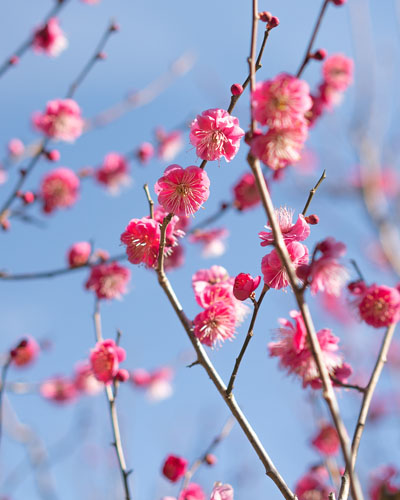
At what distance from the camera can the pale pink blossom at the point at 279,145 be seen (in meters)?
1.18

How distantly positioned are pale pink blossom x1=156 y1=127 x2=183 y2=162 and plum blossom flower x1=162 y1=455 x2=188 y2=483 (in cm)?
349

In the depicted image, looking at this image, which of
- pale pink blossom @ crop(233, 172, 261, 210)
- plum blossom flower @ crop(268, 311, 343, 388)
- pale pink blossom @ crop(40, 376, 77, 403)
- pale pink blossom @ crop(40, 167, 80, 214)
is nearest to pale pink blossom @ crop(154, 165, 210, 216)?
plum blossom flower @ crop(268, 311, 343, 388)

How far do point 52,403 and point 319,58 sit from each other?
5074mm

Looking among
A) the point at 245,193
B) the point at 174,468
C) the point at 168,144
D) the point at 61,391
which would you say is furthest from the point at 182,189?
the point at 61,391

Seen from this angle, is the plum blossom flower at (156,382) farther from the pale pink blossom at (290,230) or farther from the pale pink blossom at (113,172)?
the pale pink blossom at (290,230)

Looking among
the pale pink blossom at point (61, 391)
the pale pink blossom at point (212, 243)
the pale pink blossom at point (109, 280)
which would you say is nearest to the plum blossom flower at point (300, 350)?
the pale pink blossom at point (109, 280)

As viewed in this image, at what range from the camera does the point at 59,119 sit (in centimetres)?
351

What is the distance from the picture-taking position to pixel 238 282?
1.46 metres

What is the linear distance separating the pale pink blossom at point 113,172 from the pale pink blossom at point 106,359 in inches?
114

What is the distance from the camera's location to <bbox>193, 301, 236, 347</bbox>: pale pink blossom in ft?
5.08

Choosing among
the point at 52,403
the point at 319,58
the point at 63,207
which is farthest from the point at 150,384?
the point at 319,58

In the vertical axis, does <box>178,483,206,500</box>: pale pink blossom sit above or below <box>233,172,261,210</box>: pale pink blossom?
below

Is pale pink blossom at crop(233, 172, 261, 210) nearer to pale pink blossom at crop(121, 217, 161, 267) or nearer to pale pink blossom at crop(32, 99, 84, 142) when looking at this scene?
pale pink blossom at crop(32, 99, 84, 142)

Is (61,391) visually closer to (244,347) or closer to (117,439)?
(117,439)
